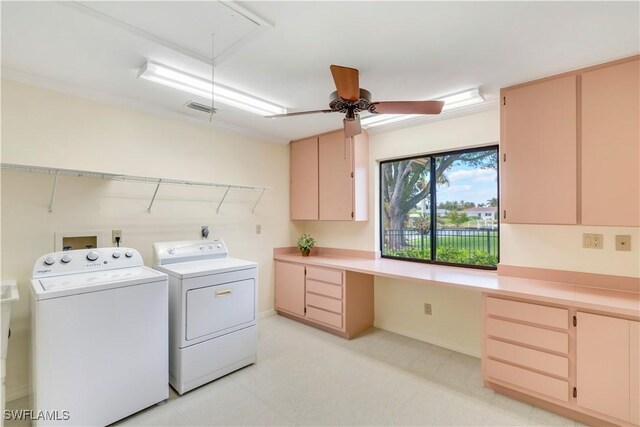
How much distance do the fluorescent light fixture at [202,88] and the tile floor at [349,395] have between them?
2.45 metres

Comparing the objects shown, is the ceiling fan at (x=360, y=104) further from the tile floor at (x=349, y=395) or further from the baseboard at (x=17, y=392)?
the baseboard at (x=17, y=392)

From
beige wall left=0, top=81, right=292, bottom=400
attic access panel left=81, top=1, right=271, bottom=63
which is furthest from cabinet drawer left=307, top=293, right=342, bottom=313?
attic access panel left=81, top=1, right=271, bottom=63

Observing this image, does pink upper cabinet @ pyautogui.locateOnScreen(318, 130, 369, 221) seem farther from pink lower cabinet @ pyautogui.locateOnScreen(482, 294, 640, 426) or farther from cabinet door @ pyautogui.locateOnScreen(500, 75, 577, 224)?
pink lower cabinet @ pyautogui.locateOnScreen(482, 294, 640, 426)

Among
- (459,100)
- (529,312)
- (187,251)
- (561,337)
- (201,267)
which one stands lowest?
(561,337)

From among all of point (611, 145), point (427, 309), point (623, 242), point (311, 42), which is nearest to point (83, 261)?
point (311, 42)

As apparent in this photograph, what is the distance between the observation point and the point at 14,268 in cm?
218

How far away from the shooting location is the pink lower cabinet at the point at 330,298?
3223mm

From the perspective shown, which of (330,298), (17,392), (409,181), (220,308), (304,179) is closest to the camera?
(17,392)

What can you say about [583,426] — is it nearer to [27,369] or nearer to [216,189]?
[216,189]

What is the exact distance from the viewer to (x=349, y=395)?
222cm

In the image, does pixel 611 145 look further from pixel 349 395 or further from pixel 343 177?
pixel 349 395

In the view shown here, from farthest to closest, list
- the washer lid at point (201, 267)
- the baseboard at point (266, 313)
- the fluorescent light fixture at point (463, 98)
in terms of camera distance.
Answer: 1. the baseboard at point (266, 313)
2. the fluorescent light fixture at point (463, 98)
3. the washer lid at point (201, 267)

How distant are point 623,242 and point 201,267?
11.1 feet

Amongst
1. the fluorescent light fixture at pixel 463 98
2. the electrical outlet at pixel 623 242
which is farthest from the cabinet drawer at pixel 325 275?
the electrical outlet at pixel 623 242
